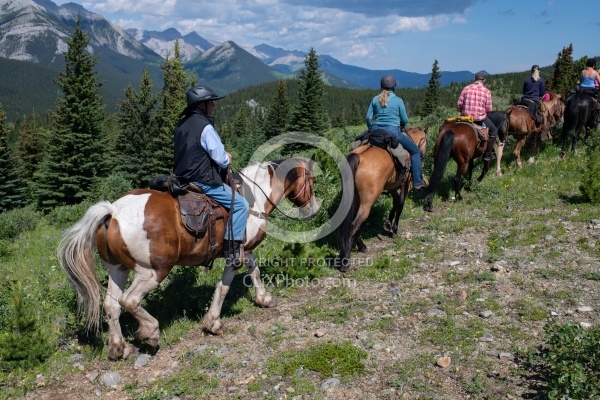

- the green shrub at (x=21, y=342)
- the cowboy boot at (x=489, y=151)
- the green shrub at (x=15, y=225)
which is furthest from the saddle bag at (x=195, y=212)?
the green shrub at (x=15, y=225)

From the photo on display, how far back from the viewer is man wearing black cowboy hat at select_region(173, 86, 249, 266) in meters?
6.41

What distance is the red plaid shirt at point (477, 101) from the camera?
13.4m

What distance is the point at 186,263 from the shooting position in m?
6.96

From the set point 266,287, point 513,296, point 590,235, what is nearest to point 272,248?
point 266,287

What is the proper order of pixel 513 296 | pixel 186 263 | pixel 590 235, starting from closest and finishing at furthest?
1. pixel 186 263
2. pixel 513 296
3. pixel 590 235

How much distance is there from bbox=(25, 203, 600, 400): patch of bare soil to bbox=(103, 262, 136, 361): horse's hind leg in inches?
6.9

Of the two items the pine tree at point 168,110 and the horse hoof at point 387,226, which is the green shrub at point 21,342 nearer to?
the horse hoof at point 387,226

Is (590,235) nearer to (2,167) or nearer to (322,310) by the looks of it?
(322,310)

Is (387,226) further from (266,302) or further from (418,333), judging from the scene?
(418,333)

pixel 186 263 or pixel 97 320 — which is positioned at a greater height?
pixel 186 263

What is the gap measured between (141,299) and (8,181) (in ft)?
139

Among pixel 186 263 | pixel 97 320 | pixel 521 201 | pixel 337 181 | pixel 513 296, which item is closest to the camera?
pixel 97 320

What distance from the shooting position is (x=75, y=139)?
33844 millimetres

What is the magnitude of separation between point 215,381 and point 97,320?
215 cm
